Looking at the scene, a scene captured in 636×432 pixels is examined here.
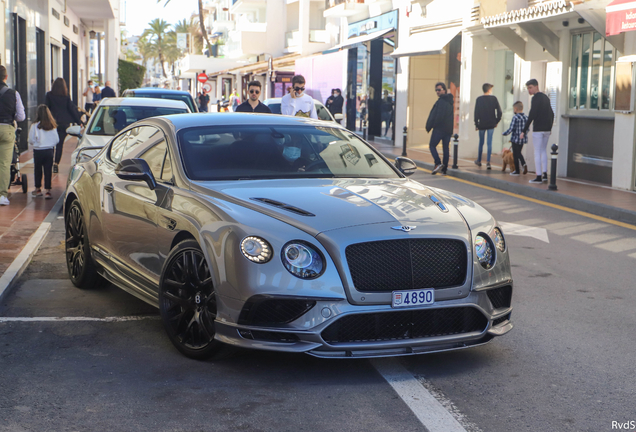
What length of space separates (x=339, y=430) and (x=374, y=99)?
27.9m

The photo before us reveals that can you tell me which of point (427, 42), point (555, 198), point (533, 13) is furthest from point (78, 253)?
point (427, 42)

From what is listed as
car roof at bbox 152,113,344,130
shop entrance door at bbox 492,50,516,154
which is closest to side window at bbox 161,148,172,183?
car roof at bbox 152,113,344,130

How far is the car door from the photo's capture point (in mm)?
5406

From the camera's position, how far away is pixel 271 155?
566 centimetres

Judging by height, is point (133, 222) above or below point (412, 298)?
above

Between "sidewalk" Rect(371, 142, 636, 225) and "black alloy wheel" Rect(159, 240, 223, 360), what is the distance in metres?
7.89

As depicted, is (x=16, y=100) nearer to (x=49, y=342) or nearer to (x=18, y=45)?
(x=49, y=342)

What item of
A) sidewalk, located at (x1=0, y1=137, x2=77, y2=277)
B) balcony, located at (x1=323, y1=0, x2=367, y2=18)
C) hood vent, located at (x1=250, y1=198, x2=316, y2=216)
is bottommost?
sidewalk, located at (x1=0, y1=137, x2=77, y2=277)

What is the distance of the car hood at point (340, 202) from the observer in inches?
178

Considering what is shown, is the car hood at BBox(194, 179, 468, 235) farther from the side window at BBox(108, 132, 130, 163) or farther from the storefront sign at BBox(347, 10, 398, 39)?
the storefront sign at BBox(347, 10, 398, 39)

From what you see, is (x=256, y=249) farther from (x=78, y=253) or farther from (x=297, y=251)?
(x=78, y=253)

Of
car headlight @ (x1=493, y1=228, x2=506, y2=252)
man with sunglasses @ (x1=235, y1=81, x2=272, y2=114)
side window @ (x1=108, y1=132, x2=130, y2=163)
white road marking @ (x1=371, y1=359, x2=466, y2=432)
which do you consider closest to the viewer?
white road marking @ (x1=371, y1=359, x2=466, y2=432)

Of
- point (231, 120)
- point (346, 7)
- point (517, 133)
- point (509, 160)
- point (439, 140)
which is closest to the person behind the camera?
point (231, 120)

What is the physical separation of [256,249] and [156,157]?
1799 millimetres
